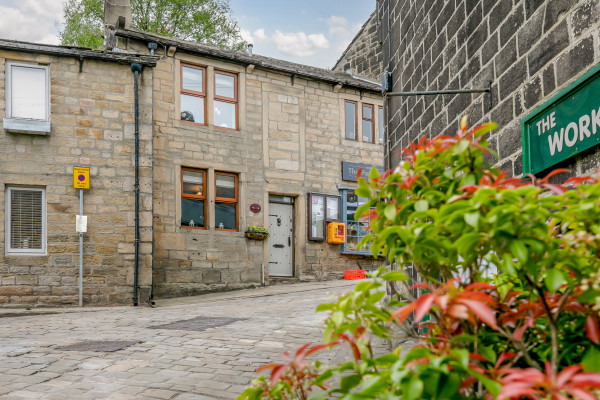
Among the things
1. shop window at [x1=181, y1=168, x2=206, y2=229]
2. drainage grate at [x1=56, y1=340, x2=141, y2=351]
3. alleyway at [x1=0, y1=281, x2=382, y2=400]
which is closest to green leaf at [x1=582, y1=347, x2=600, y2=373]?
alleyway at [x1=0, y1=281, x2=382, y2=400]

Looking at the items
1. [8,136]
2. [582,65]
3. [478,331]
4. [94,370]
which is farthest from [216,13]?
[478,331]

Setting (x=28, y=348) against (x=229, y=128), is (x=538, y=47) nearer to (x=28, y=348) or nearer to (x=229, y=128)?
(x=28, y=348)

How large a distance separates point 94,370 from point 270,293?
7.78 meters

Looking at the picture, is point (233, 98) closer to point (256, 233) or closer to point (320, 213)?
point (256, 233)

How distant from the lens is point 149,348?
641cm

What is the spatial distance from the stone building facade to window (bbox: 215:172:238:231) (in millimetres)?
36

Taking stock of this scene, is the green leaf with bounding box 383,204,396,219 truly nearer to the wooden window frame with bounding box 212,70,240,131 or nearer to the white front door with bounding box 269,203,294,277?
the wooden window frame with bounding box 212,70,240,131

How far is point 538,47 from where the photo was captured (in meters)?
3.71

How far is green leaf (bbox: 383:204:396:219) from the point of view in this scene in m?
1.67

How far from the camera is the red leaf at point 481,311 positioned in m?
1.19

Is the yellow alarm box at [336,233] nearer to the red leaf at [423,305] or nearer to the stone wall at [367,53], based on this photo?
the stone wall at [367,53]

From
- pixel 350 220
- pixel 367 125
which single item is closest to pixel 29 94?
pixel 350 220

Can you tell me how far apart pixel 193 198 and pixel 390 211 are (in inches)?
505

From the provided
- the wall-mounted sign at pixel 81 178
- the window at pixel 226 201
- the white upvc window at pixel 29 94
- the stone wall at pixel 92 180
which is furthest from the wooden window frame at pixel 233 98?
the white upvc window at pixel 29 94
